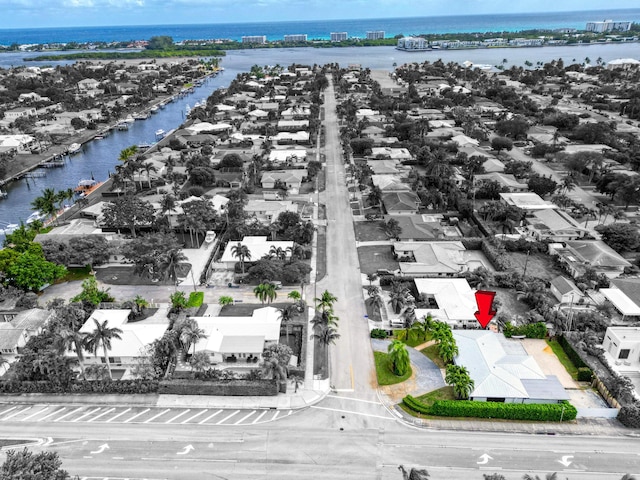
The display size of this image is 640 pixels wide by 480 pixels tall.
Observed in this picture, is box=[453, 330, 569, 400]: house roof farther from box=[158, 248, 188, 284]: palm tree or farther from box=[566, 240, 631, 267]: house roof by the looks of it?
box=[158, 248, 188, 284]: palm tree

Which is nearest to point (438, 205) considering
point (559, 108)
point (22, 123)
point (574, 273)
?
point (574, 273)

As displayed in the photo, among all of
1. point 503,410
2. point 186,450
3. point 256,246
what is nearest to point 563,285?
point 503,410

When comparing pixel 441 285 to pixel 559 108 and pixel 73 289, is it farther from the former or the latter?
pixel 559 108

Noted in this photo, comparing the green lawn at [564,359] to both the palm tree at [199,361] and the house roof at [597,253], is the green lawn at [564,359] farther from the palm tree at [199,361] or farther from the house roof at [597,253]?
the palm tree at [199,361]

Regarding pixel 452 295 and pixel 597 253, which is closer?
pixel 452 295

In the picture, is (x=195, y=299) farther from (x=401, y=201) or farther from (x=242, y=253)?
(x=401, y=201)

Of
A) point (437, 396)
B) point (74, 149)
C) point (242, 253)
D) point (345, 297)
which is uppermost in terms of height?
point (242, 253)
